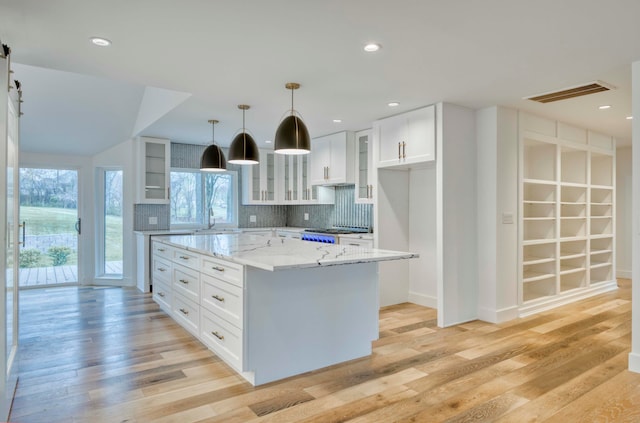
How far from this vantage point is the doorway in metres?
5.96

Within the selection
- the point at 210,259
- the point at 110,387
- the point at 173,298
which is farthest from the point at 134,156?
the point at 110,387

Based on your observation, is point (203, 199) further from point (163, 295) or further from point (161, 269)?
point (163, 295)

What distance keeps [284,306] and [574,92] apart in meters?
3.32

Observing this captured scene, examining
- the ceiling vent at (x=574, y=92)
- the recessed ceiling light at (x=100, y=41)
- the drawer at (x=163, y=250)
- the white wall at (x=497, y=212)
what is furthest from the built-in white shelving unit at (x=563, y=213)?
the recessed ceiling light at (x=100, y=41)

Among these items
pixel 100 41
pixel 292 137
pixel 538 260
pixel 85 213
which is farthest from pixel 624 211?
pixel 85 213

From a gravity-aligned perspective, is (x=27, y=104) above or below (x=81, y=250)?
above

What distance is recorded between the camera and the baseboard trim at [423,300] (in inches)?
191

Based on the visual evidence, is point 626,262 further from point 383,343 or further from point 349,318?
point 349,318

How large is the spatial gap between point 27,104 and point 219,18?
12.2 feet

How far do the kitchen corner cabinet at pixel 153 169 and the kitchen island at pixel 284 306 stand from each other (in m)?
2.87

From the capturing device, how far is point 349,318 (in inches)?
123

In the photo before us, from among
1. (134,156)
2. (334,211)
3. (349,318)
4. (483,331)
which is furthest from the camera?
(334,211)

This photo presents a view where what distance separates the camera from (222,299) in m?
2.98

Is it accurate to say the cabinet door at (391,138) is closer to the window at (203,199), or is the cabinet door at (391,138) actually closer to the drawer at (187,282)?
the drawer at (187,282)
